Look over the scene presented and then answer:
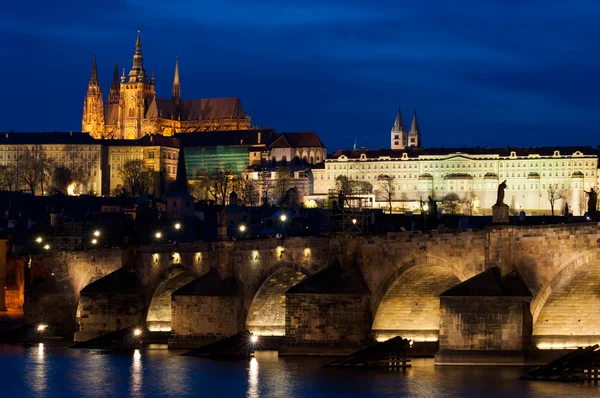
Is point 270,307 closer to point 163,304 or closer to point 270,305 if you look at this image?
point 270,305

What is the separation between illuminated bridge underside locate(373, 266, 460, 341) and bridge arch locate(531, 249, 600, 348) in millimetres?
→ 7195

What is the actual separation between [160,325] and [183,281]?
2454 millimetres

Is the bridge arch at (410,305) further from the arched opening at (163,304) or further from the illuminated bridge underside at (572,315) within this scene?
the arched opening at (163,304)

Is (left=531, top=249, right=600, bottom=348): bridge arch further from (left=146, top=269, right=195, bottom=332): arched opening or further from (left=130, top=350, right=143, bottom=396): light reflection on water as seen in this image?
(left=146, top=269, right=195, bottom=332): arched opening

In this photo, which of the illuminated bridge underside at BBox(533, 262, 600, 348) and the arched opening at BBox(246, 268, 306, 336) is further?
the arched opening at BBox(246, 268, 306, 336)

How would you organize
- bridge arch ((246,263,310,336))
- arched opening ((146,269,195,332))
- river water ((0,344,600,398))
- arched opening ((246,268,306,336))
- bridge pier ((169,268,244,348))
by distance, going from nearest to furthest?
river water ((0,344,600,398)) < bridge pier ((169,268,244,348)) < bridge arch ((246,263,310,336)) < arched opening ((246,268,306,336)) < arched opening ((146,269,195,332))

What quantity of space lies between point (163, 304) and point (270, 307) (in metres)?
10.5

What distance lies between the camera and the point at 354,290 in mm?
55406

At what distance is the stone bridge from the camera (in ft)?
156

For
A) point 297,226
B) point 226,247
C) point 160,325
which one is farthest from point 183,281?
point 297,226

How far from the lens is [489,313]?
1876 inches

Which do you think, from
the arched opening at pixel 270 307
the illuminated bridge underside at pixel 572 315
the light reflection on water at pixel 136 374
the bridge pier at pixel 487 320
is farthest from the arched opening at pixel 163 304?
the illuminated bridge underside at pixel 572 315

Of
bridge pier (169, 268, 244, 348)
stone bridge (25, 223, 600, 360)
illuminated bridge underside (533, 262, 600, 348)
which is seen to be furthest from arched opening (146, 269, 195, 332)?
illuminated bridge underside (533, 262, 600, 348)

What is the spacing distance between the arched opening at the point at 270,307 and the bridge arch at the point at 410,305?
8.25m
